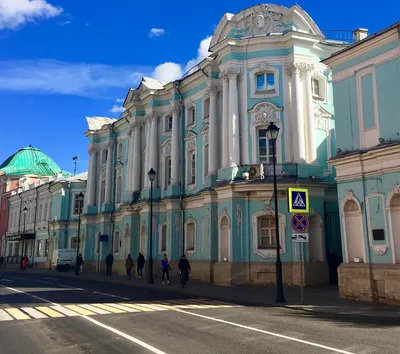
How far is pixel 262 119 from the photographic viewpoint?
76.1 ft

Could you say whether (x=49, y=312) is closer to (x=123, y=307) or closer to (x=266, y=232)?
(x=123, y=307)

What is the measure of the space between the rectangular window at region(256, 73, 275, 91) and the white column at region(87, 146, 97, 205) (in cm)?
2314

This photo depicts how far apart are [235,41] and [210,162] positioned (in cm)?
701

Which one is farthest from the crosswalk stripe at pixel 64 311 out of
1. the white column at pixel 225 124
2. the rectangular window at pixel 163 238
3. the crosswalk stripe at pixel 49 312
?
the rectangular window at pixel 163 238

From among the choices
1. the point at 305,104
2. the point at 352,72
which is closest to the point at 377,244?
the point at 352,72

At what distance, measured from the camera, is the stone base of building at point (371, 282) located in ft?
A: 46.5

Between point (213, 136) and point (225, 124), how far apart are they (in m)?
1.91

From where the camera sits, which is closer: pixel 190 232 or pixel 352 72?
pixel 352 72

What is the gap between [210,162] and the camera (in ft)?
83.4

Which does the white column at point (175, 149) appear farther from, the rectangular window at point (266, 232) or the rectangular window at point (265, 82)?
the rectangular window at point (266, 232)

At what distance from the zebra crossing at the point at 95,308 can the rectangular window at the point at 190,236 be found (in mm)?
12219

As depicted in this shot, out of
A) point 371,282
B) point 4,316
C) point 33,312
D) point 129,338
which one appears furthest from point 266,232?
point 129,338

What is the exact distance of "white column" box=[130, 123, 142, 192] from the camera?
108 ft

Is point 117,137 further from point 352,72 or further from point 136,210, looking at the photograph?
point 352,72
